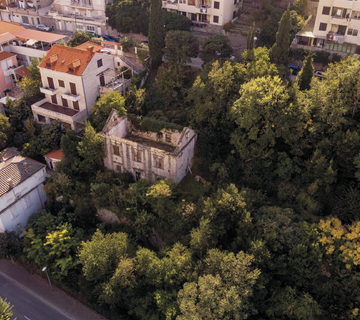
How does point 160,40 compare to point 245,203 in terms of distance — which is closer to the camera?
point 245,203

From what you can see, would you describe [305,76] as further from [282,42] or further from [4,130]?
[4,130]

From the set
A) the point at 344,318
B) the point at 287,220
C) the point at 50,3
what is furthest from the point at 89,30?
the point at 344,318

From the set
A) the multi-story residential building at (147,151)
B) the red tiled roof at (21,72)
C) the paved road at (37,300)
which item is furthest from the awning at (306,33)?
the paved road at (37,300)

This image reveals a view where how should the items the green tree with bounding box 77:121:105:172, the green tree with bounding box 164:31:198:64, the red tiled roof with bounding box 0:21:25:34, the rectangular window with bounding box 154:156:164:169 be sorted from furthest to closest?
the red tiled roof with bounding box 0:21:25:34 < the green tree with bounding box 164:31:198:64 < the green tree with bounding box 77:121:105:172 < the rectangular window with bounding box 154:156:164:169

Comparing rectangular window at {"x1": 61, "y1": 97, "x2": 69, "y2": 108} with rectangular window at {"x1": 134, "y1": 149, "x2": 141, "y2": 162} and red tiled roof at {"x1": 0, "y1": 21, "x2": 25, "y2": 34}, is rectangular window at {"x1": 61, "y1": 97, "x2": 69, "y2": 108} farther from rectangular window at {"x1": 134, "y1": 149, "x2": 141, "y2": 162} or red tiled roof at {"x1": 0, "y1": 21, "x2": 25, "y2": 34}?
red tiled roof at {"x1": 0, "y1": 21, "x2": 25, "y2": 34}

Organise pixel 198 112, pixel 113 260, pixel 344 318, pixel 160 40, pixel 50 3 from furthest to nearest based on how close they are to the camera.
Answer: pixel 50 3
pixel 160 40
pixel 198 112
pixel 113 260
pixel 344 318

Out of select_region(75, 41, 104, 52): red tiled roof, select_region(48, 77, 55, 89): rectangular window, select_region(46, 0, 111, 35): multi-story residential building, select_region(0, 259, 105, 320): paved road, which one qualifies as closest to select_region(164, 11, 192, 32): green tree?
select_region(75, 41, 104, 52): red tiled roof

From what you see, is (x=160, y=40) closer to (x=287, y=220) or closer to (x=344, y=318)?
(x=287, y=220)
